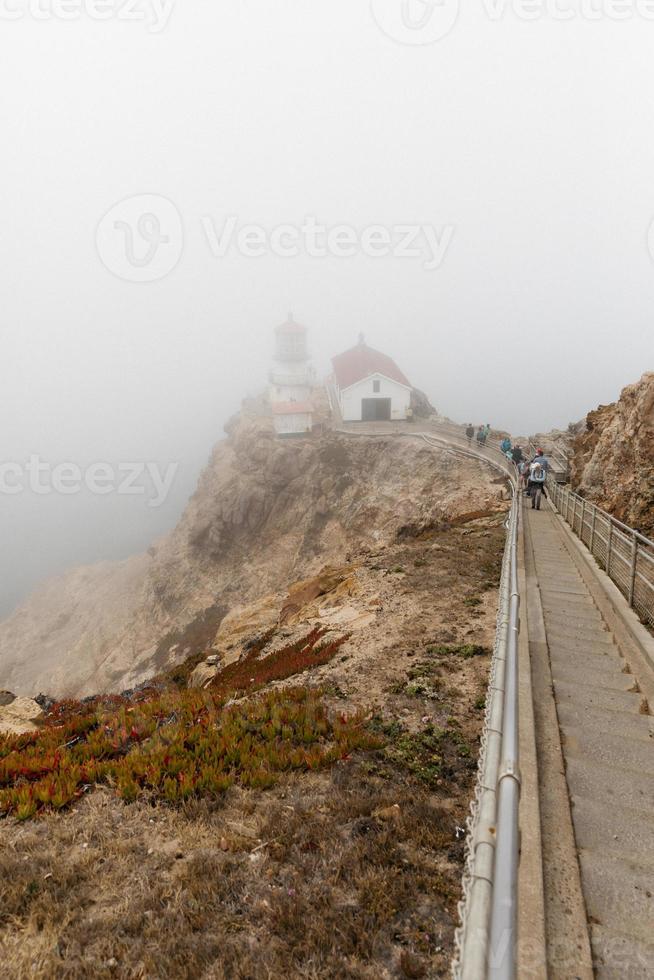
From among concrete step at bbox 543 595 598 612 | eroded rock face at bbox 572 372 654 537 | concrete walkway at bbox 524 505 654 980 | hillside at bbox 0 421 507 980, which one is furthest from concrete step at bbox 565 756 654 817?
eroded rock face at bbox 572 372 654 537

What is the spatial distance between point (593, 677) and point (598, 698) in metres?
0.73

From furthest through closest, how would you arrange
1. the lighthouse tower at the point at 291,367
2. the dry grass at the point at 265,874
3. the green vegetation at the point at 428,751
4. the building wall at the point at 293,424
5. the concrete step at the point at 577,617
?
the lighthouse tower at the point at 291,367, the building wall at the point at 293,424, the concrete step at the point at 577,617, the green vegetation at the point at 428,751, the dry grass at the point at 265,874

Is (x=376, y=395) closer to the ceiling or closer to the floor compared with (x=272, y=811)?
closer to the ceiling

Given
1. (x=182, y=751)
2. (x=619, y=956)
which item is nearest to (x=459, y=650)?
(x=182, y=751)

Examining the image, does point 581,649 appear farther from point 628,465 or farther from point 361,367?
point 361,367

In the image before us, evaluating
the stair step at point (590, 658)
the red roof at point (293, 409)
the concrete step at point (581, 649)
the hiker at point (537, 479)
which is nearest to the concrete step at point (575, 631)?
the concrete step at point (581, 649)

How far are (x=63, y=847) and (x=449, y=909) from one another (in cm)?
419

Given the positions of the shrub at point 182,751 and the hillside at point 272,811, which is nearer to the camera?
the hillside at point 272,811

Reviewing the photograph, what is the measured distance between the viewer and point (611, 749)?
5.39 metres

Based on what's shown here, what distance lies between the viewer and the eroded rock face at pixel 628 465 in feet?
54.5

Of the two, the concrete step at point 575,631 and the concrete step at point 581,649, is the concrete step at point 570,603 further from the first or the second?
the concrete step at point 581,649

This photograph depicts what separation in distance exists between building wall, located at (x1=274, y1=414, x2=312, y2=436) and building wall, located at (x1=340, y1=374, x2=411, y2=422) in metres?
4.96

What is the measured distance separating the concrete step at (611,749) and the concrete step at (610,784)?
0.08 m

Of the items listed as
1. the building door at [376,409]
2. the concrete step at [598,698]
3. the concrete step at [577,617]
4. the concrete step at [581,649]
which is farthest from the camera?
the building door at [376,409]
